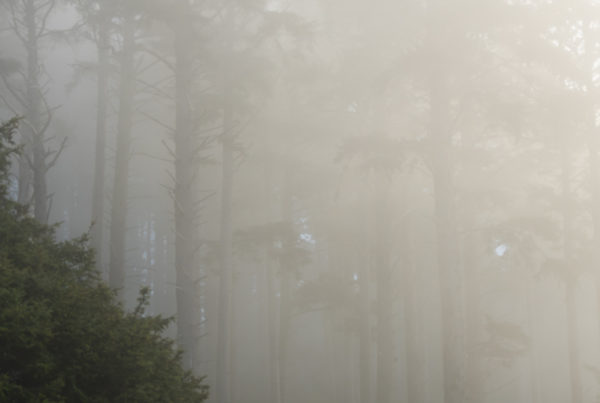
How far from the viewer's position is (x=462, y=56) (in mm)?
10172

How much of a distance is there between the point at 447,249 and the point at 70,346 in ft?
23.9

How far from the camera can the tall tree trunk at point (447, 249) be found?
9.55 metres

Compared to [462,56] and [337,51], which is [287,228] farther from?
[462,56]

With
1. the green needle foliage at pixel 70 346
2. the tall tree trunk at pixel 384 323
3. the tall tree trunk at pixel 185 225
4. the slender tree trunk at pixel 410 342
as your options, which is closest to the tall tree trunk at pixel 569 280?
the slender tree trunk at pixel 410 342

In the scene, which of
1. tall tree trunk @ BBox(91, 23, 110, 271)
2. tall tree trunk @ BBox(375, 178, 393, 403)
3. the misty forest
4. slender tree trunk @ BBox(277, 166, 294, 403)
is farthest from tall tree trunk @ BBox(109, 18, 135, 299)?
tall tree trunk @ BBox(375, 178, 393, 403)

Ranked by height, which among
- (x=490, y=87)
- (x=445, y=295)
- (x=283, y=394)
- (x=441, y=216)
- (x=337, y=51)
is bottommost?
(x=283, y=394)

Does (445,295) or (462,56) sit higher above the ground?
(462,56)

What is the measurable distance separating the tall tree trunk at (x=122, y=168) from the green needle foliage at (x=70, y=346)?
24.9ft

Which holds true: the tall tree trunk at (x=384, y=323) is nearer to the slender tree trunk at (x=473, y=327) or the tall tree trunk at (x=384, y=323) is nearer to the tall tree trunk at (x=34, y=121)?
the slender tree trunk at (x=473, y=327)

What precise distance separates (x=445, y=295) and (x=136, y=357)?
6.61 meters

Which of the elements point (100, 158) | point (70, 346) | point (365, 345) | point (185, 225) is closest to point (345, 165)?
point (185, 225)

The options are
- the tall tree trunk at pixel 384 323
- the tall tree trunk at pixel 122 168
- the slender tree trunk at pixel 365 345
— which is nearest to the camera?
the tall tree trunk at pixel 122 168

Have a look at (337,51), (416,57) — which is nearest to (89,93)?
(337,51)

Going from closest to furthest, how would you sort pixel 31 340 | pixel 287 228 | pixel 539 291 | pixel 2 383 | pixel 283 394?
pixel 2 383, pixel 31 340, pixel 287 228, pixel 283 394, pixel 539 291
